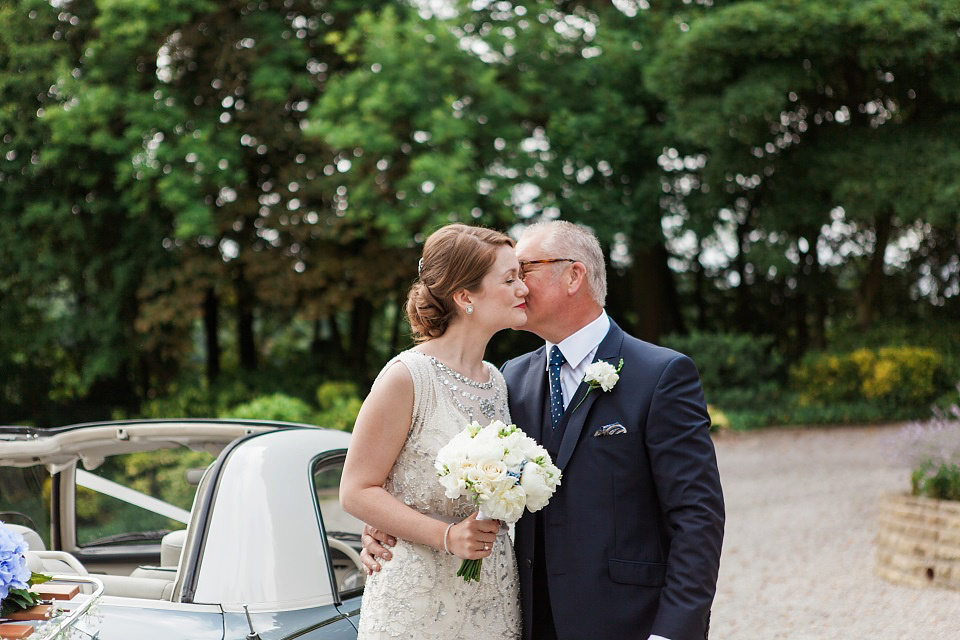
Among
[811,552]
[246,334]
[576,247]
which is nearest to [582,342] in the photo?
[576,247]

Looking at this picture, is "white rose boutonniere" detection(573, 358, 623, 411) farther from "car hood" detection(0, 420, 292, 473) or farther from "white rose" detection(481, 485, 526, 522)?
"car hood" detection(0, 420, 292, 473)

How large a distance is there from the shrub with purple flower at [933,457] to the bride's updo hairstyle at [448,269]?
6079 millimetres

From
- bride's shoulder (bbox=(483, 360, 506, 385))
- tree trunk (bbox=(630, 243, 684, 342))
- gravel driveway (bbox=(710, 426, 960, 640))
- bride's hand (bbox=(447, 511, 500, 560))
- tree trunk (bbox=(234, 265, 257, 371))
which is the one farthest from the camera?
tree trunk (bbox=(630, 243, 684, 342))

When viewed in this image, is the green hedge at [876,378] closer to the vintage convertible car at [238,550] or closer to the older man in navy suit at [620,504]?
the vintage convertible car at [238,550]

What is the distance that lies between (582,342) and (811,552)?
733cm

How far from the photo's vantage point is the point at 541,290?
9.78 ft

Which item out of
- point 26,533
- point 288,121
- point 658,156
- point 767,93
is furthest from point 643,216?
point 26,533

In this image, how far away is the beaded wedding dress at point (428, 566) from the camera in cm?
276

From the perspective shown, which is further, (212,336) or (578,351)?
(212,336)

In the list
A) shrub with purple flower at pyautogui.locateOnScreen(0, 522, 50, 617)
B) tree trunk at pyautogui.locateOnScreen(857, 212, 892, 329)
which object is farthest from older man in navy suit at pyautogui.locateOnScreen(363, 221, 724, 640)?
tree trunk at pyautogui.locateOnScreen(857, 212, 892, 329)

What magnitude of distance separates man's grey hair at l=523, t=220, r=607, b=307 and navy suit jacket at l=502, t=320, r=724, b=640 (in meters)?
0.29

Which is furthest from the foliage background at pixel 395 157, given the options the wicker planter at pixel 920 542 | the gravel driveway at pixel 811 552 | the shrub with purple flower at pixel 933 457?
the wicker planter at pixel 920 542

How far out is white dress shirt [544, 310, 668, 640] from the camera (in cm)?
300

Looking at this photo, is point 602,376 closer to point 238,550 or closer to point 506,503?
point 506,503
